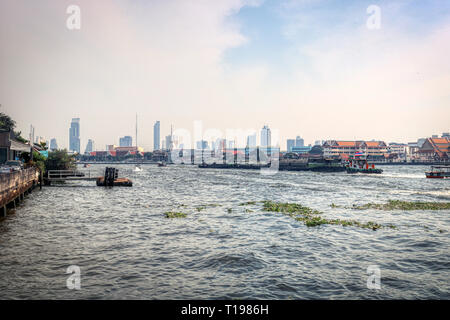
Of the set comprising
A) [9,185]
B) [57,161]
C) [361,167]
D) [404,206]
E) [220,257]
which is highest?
[57,161]

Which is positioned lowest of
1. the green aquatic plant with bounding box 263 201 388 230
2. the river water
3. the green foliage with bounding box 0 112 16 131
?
the river water

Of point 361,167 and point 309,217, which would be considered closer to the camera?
point 309,217

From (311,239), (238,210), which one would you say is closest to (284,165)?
(238,210)

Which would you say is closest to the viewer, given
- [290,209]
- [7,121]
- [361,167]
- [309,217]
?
[309,217]

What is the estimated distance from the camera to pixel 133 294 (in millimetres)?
11844

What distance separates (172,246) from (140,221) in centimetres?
868

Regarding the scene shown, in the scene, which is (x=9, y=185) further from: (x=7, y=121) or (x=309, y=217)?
(x=7, y=121)

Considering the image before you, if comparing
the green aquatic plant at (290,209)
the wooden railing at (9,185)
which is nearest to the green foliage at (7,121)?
the wooden railing at (9,185)

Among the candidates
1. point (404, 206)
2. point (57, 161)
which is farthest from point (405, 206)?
point (57, 161)

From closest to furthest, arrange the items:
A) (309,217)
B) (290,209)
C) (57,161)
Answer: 1. (309,217)
2. (290,209)
3. (57,161)

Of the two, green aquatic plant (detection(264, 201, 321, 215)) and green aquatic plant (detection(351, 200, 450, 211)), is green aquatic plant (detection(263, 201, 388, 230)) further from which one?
green aquatic plant (detection(351, 200, 450, 211))

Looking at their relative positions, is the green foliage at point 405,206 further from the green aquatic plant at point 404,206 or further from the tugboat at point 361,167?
the tugboat at point 361,167

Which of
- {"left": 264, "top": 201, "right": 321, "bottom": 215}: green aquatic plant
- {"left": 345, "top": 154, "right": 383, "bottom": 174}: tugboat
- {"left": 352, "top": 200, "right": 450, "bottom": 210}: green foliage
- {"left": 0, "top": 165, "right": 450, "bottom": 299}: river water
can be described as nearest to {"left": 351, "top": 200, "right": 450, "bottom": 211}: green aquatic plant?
{"left": 352, "top": 200, "right": 450, "bottom": 210}: green foliage

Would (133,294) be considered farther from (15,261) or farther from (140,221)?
(140,221)
